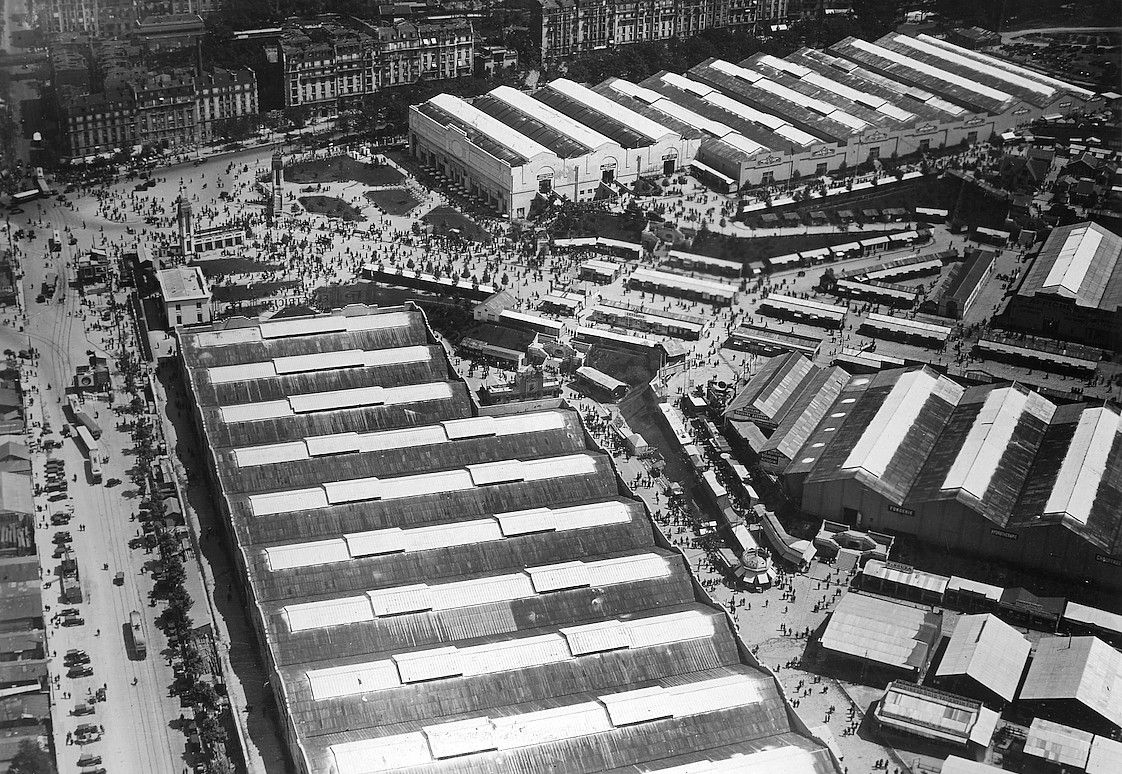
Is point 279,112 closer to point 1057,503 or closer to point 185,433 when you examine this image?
point 185,433

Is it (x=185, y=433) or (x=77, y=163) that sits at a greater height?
(x=77, y=163)

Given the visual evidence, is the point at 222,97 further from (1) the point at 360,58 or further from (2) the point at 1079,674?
(2) the point at 1079,674

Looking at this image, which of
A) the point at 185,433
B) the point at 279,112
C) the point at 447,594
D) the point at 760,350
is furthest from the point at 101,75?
the point at 447,594

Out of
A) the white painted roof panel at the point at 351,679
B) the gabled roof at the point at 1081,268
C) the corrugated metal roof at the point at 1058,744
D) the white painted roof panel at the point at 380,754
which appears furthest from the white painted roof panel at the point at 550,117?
the white painted roof panel at the point at 380,754

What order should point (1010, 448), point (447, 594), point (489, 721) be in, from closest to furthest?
1. point (489, 721)
2. point (447, 594)
3. point (1010, 448)

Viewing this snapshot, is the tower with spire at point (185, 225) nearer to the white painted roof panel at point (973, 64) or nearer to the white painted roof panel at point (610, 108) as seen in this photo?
the white painted roof panel at point (610, 108)

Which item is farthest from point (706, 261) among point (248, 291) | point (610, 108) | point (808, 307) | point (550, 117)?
point (248, 291)
